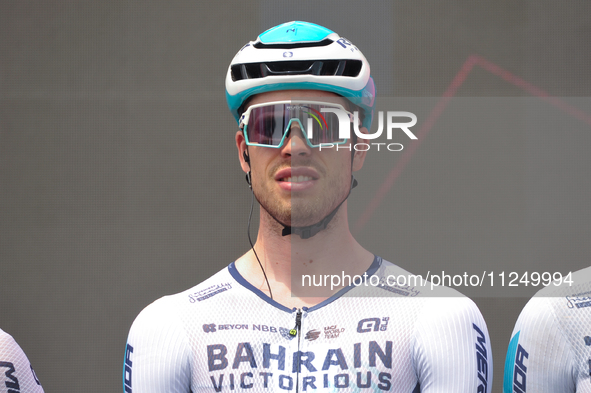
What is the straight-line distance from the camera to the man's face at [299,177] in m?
3.12

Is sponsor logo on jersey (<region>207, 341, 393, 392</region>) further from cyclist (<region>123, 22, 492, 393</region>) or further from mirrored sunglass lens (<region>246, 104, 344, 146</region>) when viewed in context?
mirrored sunglass lens (<region>246, 104, 344, 146</region>)

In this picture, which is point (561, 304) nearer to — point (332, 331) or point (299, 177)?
point (332, 331)

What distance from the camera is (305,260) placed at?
3.23m

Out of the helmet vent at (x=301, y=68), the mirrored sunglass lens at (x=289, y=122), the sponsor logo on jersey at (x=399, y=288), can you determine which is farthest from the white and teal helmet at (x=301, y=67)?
the sponsor logo on jersey at (x=399, y=288)

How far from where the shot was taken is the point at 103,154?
5355 mm

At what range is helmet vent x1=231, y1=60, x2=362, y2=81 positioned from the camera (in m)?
3.19

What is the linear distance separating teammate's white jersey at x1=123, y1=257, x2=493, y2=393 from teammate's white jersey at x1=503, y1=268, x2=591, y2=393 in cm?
26

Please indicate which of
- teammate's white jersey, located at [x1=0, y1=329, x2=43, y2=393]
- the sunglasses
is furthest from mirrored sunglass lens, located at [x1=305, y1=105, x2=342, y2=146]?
teammate's white jersey, located at [x1=0, y1=329, x2=43, y2=393]

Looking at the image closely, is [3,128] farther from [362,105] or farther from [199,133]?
[362,105]

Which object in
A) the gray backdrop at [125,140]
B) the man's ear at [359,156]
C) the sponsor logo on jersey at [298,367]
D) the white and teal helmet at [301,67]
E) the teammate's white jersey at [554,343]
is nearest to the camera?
the sponsor logo on jersey at [298,367]

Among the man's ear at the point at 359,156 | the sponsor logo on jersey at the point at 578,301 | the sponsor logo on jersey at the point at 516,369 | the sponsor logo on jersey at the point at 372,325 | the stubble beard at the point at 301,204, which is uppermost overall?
the man's ear at the point at 359,156

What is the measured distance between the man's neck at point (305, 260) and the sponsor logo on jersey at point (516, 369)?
0.82 meters

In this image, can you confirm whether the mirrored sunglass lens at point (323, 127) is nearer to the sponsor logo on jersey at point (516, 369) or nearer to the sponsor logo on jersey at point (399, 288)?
Answer: the sponsor logo on jersey at point (399, 288)

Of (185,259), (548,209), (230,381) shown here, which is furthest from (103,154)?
(548,209)
